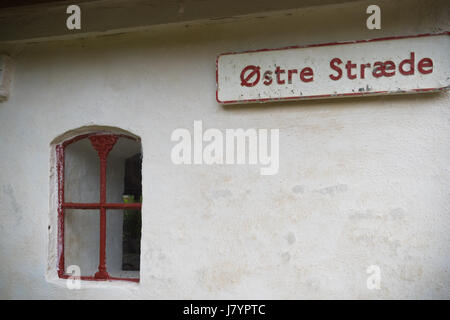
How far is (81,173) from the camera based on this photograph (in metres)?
3.07

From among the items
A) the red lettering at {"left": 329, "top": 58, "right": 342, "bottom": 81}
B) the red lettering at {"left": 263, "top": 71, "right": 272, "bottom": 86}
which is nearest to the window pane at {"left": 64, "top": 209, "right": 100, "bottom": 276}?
the red lettering at {"left": 263, "top": 71, "right": 272, "bottom": 86}

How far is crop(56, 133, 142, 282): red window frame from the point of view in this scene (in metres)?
2.72

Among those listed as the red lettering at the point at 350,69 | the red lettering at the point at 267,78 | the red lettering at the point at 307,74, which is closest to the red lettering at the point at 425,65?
the red lettering at the point at 350,69

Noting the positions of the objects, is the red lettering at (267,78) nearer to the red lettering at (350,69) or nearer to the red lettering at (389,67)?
the red lettering at (350,69)

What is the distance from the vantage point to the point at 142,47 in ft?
8.72

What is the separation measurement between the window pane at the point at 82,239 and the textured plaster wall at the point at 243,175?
15 cm

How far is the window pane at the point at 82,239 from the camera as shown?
2924 mm

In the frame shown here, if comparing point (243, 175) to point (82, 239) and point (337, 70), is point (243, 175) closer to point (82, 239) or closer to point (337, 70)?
point (337, 70)

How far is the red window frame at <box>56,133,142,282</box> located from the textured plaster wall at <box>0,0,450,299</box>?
0.07 metres

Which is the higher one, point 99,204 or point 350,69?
point 350,69

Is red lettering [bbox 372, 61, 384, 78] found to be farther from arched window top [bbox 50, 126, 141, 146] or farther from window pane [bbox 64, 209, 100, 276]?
window pane [bbox 64, 209, 100, 276]

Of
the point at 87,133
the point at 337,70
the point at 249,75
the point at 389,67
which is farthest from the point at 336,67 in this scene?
the point at 87,133

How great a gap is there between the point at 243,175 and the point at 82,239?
1.46 m
